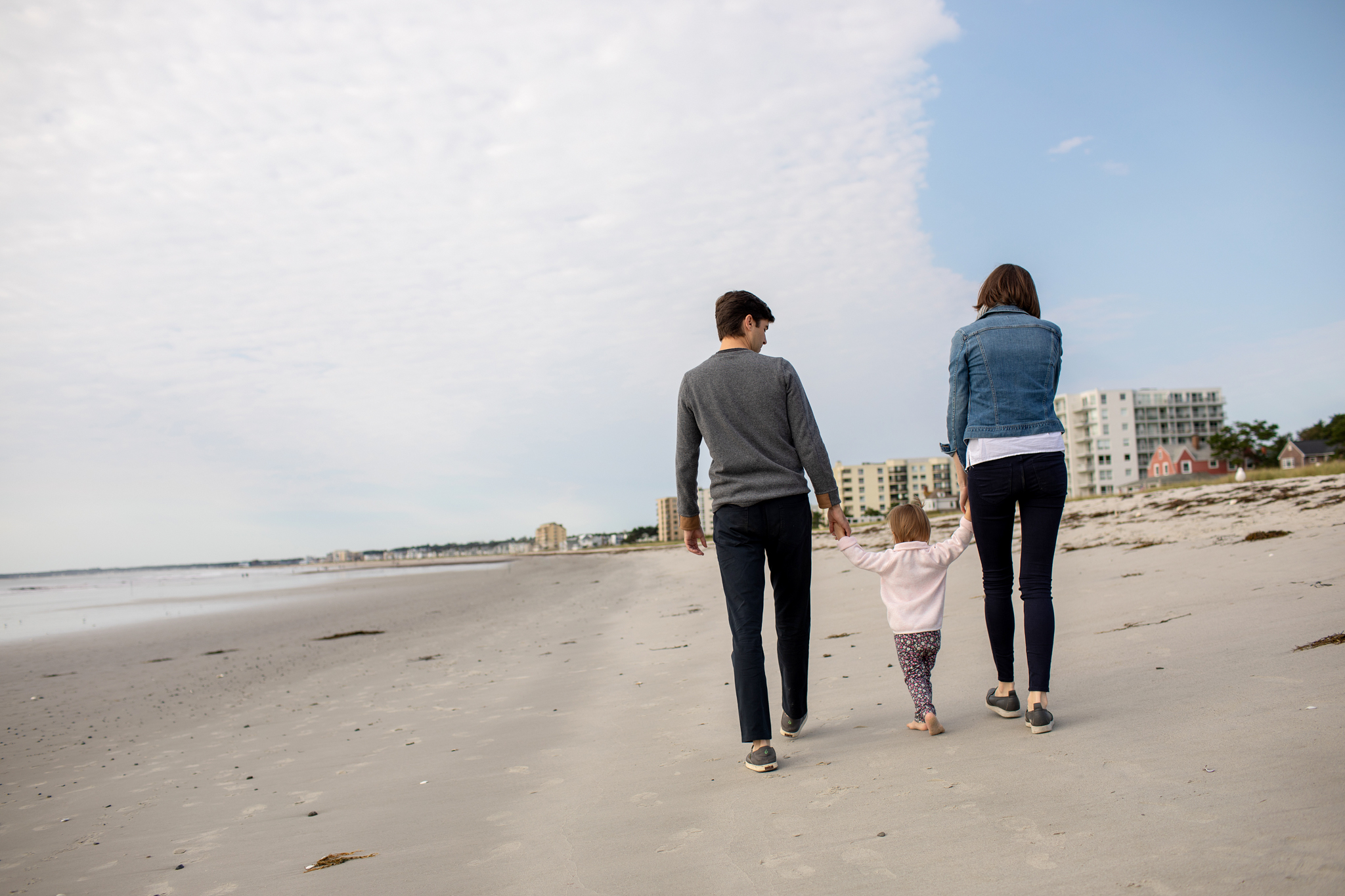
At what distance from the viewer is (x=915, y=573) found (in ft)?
9.87

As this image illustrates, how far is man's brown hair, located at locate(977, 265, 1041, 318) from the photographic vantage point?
9.80 ft

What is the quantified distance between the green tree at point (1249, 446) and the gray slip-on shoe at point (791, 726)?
204ft

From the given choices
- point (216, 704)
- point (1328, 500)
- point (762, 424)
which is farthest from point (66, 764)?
point (1328, 500)

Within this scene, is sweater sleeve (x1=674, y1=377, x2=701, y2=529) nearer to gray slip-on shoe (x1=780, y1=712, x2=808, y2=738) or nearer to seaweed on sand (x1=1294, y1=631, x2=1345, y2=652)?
gray slip-on shoe (x1=780, y1=712, x2=808, y2=738)

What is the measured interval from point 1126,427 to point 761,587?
91.3 meters

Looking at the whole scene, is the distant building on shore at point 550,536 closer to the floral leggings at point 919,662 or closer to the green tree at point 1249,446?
the green tree at point 1249,446

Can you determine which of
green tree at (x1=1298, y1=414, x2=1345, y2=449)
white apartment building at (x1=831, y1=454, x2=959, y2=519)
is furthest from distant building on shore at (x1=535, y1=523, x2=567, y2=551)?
green tree at (x1=1298, y1=414, x2=1345, y2=449)

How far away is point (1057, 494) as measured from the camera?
277 cm

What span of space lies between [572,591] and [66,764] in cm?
1185

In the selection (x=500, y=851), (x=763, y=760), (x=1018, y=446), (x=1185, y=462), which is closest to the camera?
(x=500, y=851)

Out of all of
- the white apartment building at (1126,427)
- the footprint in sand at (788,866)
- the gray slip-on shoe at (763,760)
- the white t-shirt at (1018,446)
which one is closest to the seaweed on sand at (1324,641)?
the white t-shirt at (1018,446)

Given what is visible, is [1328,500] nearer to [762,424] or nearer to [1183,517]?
[1183,517]

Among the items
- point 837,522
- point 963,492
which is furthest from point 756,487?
point 963,492

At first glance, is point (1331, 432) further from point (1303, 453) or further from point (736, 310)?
point (736, 310)
